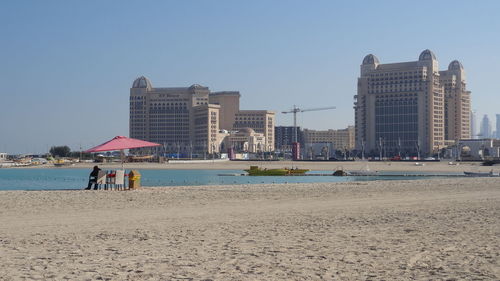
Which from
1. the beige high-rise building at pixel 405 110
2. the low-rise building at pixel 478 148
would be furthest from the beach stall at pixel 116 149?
the beige high-rise building at pixel 405 110

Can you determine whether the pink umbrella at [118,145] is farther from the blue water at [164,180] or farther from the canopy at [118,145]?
the blue water at [164,180]

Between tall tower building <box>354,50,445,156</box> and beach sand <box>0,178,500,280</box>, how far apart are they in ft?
571

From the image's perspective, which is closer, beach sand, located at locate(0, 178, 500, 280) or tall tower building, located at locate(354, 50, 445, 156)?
beach sand, located at locate(0, 178, 500, 280)

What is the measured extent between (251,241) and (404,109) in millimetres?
189159

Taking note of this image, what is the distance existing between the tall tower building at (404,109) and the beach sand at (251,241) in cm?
17411

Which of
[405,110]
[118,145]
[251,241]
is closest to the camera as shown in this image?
[251,241]

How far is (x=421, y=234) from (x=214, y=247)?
4742mm

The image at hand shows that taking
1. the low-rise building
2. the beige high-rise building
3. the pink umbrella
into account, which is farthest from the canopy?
the beige high-rise building

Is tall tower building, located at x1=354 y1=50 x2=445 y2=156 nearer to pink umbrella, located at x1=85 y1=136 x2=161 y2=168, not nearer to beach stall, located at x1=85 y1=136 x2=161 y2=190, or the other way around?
pink umbrella, located at x1=85 y1=136 x2=161 y2=168

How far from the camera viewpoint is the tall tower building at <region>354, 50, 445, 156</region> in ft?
619

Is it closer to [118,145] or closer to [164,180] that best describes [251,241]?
[118,145]

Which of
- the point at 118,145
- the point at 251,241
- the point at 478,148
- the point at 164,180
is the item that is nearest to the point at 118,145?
the point at 118,145

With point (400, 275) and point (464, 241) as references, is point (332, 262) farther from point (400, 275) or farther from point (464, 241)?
point (464, 241)

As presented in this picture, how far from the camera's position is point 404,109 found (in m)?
194
